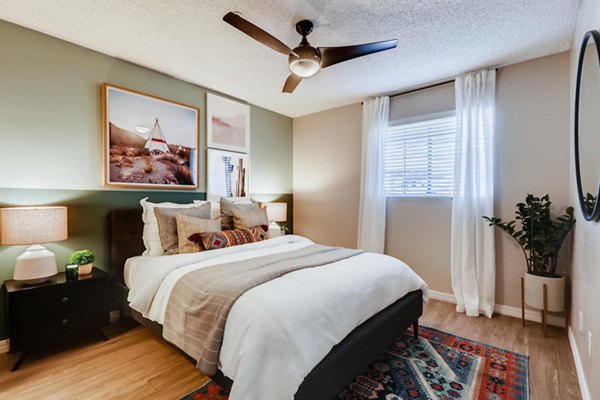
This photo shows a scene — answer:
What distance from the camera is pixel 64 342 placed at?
2404mm

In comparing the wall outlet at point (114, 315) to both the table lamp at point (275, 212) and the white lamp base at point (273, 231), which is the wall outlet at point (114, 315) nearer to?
the white lamp base at point (273, 231)

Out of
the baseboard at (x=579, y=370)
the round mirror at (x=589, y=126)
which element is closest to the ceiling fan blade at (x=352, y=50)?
the round mirror at (x=589, y=126)

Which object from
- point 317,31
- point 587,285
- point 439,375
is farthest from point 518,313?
point 317,31

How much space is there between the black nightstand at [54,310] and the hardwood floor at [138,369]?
16 cm

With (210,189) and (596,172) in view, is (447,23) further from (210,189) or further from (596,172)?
(210,189)

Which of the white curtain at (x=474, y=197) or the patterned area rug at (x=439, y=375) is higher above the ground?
the white curtain at (x=474, y=197)

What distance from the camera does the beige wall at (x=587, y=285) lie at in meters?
1.53

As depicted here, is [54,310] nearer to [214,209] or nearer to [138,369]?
[138,369]

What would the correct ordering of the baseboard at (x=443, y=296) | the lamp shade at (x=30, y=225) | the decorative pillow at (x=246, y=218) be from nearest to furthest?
the lamp shade at (x=30, y=225), the decorative pillow at (x=246, y=218), the baseboard at (x=443, y=296)

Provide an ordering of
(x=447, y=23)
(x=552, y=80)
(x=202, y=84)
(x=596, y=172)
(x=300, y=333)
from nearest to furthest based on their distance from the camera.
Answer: (x=300, y=333), (x=596, y=172), (x=447, y=23), (x=552, y=80), (x=202, y=84)

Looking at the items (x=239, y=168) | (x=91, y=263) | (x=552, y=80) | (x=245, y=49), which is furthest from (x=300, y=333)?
(x=552, y=80)

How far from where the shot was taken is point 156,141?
3.09 metres

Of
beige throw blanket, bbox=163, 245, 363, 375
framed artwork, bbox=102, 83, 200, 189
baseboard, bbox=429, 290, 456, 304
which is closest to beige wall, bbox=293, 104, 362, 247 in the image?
baseboard, bbox=429, 290, 456, 304

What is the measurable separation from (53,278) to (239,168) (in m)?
2.33
